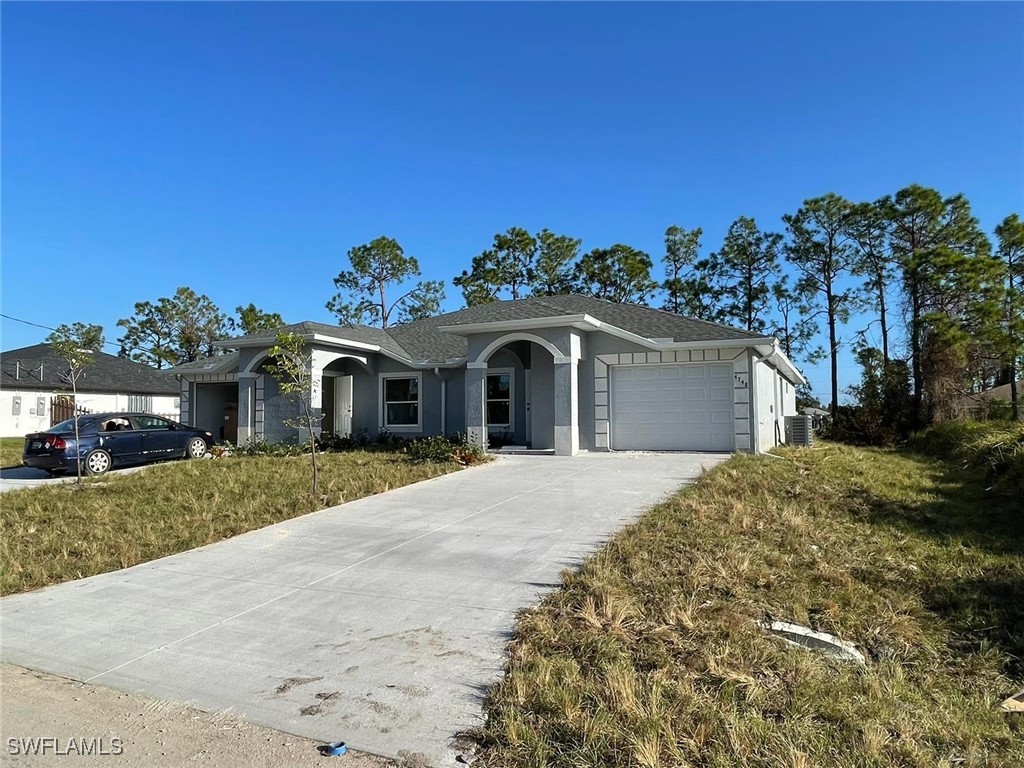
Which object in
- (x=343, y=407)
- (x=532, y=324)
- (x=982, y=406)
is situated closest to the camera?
(x=532, y=324)

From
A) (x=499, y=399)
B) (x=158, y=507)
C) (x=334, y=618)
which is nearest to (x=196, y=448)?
(x=158, y=507)

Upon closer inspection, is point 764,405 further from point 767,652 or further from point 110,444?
point 110,444

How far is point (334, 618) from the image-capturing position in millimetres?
5277

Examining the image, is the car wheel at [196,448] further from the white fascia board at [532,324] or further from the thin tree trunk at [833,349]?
the thin tree trunk at [833,349]

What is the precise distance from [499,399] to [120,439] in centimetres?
953

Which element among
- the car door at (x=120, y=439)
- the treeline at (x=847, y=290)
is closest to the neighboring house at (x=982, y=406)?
the treeline at (x=847, y=290)

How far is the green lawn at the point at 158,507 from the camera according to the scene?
7410mm

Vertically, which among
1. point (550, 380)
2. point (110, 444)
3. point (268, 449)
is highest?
point (550, 380)

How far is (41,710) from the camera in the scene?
3938mm

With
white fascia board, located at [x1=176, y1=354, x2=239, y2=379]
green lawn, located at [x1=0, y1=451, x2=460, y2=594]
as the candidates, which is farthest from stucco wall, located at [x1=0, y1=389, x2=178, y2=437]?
green lawn, located at [x1=0, y1=451, x2=460, y2=594]

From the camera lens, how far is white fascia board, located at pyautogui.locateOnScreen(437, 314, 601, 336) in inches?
595

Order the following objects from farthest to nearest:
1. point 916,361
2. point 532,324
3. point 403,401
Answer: point 916,361 → point 403,401 → point 532,324

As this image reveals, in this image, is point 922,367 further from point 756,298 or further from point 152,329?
point 152,329

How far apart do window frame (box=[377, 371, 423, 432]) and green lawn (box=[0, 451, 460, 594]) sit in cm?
408
